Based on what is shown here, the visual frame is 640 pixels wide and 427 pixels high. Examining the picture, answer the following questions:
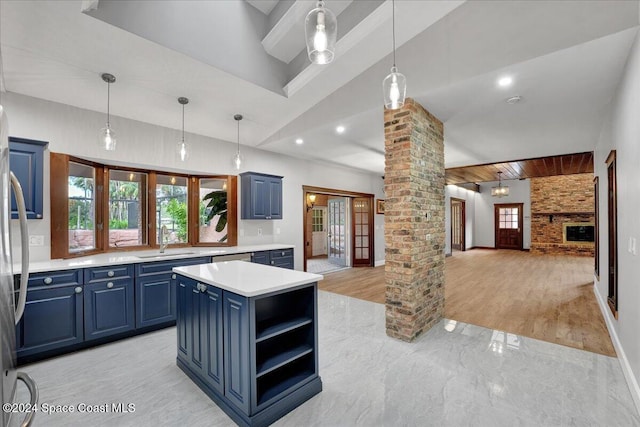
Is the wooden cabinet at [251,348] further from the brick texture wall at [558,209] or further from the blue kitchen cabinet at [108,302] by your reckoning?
the brick texture wall at [558,209]

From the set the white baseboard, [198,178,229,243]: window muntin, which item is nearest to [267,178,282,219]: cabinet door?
[198,178,229,243]: window muntin

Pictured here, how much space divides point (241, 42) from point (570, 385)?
4351mm

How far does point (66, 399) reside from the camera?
7.02ft

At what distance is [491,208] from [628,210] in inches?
451

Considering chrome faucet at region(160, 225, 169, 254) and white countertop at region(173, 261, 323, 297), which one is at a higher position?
chrome faucet at region(160, 225, 169, 254)

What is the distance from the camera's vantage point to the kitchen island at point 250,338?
1818 millimetres

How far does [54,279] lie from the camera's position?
8.87 feet

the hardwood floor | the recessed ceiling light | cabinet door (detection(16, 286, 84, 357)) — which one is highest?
the recessed ceiling light

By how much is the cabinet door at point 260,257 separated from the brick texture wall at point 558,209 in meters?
10.6

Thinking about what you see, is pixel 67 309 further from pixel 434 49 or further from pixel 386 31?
pixel 434 49

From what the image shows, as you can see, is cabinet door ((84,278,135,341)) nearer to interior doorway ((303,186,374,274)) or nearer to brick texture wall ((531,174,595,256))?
interior doorway ((303,186,374,274))

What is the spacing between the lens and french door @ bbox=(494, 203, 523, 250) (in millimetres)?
11641

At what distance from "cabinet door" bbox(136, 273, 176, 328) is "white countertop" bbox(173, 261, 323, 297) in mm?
1085

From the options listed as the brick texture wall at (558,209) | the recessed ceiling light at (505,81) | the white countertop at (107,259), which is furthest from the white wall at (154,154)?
the brick texture wall at (558,209)
